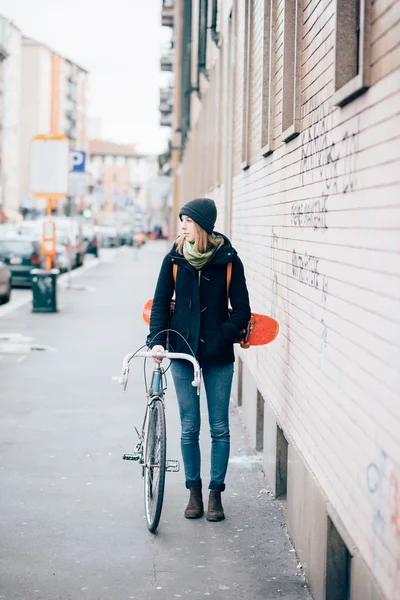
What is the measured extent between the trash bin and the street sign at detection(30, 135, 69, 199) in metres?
3.94

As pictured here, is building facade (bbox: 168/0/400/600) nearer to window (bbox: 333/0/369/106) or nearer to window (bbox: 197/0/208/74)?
window (bbox: 333/0/369/106)

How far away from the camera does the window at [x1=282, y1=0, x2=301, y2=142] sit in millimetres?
7047

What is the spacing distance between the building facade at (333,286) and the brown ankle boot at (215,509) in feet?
1.73

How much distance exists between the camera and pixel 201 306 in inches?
253

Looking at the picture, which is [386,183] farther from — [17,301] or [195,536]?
[17,301]

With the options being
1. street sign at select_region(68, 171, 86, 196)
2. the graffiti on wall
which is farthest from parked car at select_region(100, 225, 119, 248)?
the graffiti on wall

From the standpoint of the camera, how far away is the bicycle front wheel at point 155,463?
6.23 metres

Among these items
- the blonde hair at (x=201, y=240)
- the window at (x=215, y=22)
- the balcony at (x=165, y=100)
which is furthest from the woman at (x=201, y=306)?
the balcony at (x=165, y=100)

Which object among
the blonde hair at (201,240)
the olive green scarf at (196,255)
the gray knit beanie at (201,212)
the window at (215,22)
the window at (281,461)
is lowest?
the window at (281,461)

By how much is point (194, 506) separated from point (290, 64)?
2.99m

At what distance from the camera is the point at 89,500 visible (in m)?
7.09

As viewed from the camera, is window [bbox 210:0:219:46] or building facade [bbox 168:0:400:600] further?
window [bbox 210:0:219:46]

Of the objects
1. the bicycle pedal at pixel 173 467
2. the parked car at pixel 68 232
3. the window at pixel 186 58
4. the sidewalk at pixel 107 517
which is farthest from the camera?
the parked car at pixel 68 232

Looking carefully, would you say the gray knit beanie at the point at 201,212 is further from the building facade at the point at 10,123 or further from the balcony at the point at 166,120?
the building facade at the point at 10,123
